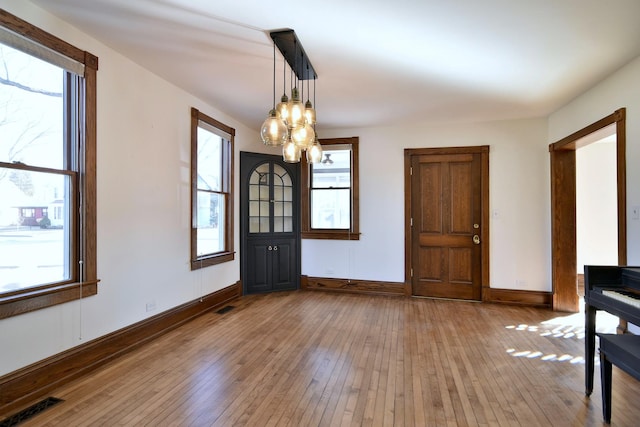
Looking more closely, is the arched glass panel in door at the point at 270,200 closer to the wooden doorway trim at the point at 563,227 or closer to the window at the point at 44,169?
the window at the point at 44,169

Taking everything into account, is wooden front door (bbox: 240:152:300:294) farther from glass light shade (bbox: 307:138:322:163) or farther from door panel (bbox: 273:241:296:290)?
glass light shade (bbox: 307:138:322:163)

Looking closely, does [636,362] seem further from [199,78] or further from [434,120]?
[199,78]

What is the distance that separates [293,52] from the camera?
264cm

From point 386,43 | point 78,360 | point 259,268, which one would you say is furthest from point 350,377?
point 259,268

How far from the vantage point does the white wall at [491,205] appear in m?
4.50

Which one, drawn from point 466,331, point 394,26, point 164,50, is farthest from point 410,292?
point 164,50

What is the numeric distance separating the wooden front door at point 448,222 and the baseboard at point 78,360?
351 cm

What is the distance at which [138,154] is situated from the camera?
3.03 m

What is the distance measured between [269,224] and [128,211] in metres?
2.49

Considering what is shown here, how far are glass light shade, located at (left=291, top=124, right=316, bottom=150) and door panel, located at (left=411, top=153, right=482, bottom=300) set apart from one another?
292 cm

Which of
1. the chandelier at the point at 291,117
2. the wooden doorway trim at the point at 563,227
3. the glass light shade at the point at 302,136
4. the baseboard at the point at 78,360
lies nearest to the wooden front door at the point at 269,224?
the baseboard at the point at 78,360

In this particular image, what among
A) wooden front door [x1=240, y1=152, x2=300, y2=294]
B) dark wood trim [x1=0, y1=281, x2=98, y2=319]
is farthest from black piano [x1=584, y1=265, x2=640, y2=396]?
wooden front door [x1=240, y1=152, x2=300, y2=294]

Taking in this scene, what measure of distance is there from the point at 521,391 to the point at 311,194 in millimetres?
3898

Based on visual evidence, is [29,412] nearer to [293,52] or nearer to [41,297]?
[41,297]
